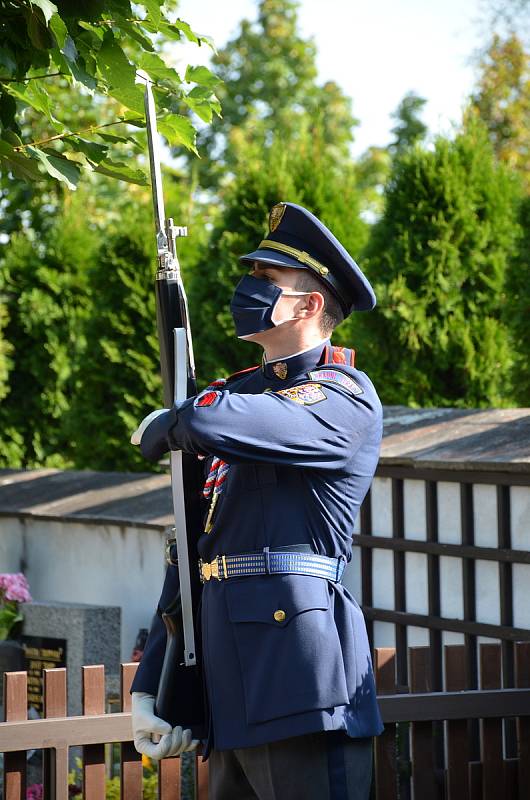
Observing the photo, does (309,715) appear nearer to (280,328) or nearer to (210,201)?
(280,328)

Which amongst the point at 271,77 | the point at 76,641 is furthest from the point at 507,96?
the point at 76,641

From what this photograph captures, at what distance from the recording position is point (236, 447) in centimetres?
245

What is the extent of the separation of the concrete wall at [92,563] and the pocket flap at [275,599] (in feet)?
11.8

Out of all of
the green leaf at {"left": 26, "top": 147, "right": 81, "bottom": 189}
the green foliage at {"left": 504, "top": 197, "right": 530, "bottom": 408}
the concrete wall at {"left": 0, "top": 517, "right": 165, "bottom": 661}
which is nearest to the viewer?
the green leaf at {"left": 26, "top": 147, "right": 81, "bottom": 189}

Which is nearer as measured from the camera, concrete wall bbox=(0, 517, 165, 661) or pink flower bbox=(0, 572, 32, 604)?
concrete wall bbox=(0, 517, 165, 661)

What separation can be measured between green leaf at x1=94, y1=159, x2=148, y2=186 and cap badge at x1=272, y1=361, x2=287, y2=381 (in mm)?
1130

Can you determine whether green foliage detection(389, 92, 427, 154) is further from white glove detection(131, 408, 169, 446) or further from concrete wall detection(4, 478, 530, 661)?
white glove detection(131, 408, 169, 446)

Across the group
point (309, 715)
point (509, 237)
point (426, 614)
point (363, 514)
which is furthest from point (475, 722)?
point (509, 237)

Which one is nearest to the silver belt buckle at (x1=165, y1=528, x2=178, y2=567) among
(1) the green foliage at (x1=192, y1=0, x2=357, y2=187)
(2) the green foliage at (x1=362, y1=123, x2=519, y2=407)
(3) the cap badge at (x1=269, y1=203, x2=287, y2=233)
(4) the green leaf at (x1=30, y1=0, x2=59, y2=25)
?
(3) the cap badge at (x1=269, y1=203, x2=287, y2=233)

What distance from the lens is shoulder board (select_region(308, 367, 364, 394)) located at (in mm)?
2621

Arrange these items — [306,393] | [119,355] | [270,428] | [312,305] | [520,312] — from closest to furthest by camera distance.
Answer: [270,428] → [306,393] → [312,305] → [520,312] → [119,355]

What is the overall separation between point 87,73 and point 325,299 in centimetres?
109

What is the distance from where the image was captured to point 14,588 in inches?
259

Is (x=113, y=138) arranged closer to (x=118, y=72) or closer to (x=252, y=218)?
(x=118, y=72)
